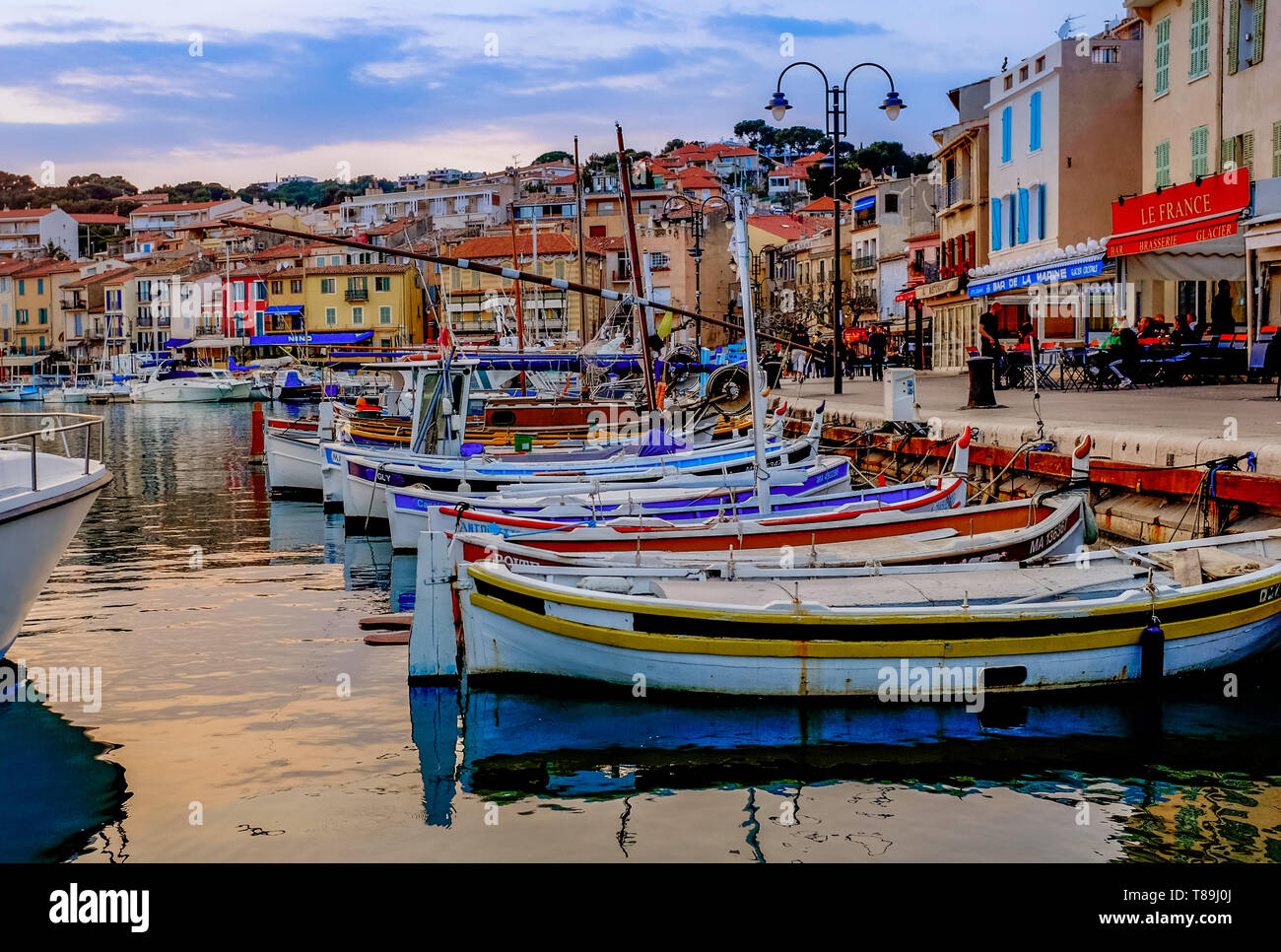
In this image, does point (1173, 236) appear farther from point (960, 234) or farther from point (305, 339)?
point (305, 339)

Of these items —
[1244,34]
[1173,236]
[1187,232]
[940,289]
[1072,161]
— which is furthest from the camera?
[940,289]

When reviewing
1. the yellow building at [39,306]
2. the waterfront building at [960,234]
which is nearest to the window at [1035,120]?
the waterfront building at [960,234]

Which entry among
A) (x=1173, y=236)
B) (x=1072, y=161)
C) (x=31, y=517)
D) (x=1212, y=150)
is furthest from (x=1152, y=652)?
(x=1072, y=161)

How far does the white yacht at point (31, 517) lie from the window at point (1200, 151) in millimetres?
25338

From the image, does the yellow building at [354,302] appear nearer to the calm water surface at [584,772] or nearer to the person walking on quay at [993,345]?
the person walking on quay at [993,345]

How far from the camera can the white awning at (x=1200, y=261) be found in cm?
2578

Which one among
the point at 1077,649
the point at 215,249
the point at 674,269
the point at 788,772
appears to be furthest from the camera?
the point at 215,249

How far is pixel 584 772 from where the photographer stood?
9.28 m

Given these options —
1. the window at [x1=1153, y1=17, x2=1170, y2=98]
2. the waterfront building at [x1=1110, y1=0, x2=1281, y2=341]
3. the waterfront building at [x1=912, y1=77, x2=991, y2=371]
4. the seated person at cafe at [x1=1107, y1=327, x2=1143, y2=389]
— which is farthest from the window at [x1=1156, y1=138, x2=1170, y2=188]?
the waterfront building at [x1=912, y1=77, x2=991, y2=371]

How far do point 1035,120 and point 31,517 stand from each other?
35189 mm

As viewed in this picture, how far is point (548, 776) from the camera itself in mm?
9234
